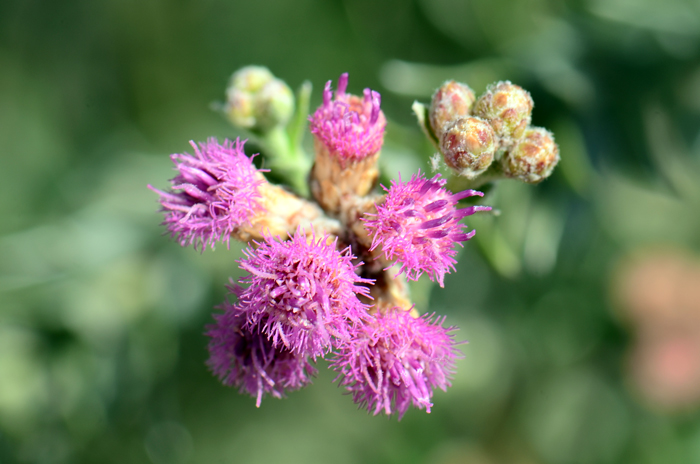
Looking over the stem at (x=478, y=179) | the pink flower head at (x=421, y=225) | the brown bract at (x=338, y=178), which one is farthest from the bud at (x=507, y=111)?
the brown bract at (x=338, y=178)

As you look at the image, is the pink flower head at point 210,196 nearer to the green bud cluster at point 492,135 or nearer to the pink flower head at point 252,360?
the pink flower head at point 252,360

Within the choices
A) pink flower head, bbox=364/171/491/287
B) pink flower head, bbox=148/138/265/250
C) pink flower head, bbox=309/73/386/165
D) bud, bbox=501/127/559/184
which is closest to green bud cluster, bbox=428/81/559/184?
bud, bbox=501/127/559/184

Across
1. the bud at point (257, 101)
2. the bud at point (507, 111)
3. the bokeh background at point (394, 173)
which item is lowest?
the bokeh background at point (394, 173)

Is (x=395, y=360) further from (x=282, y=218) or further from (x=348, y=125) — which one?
(x=348, y=125)

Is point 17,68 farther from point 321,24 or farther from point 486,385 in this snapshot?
point 486,385

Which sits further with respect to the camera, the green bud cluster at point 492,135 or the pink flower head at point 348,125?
the pink flower head at point 348,125

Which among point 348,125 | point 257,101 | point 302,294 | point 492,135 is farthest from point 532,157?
point 257,101

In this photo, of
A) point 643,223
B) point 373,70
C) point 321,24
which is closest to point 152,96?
point 321,24
